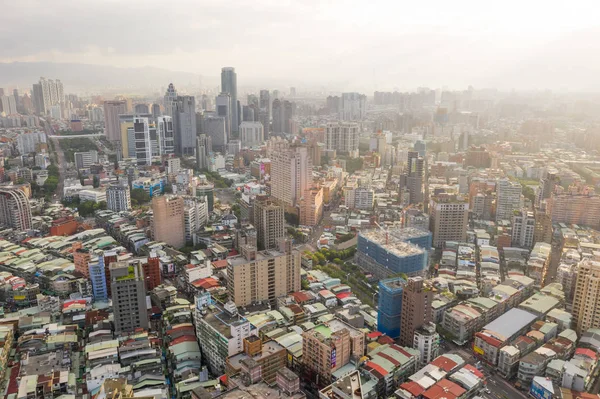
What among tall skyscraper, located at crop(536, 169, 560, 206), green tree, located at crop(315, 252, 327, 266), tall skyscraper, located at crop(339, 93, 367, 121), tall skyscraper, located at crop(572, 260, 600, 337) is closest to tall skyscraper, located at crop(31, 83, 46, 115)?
tall skyscraper, located at crop(339, 93, 367, 121)

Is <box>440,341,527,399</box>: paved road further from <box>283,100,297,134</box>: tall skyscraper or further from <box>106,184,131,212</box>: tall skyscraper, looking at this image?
<box>283,100,297,134</box>: tall skyscraper

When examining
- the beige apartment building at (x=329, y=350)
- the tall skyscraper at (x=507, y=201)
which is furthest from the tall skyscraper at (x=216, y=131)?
the beige apartment building at (x=329, y=350)

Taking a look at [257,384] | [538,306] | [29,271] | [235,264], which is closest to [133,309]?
[235,264]

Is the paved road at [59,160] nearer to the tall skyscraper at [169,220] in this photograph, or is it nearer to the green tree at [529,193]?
the tall skyscraper at [169,220]

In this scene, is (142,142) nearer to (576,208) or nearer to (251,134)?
(251,134)

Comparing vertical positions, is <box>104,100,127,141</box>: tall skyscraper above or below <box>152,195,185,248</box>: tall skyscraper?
above

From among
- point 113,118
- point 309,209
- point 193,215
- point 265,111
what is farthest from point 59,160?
point 309,209

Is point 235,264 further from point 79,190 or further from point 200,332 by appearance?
point 79,190
